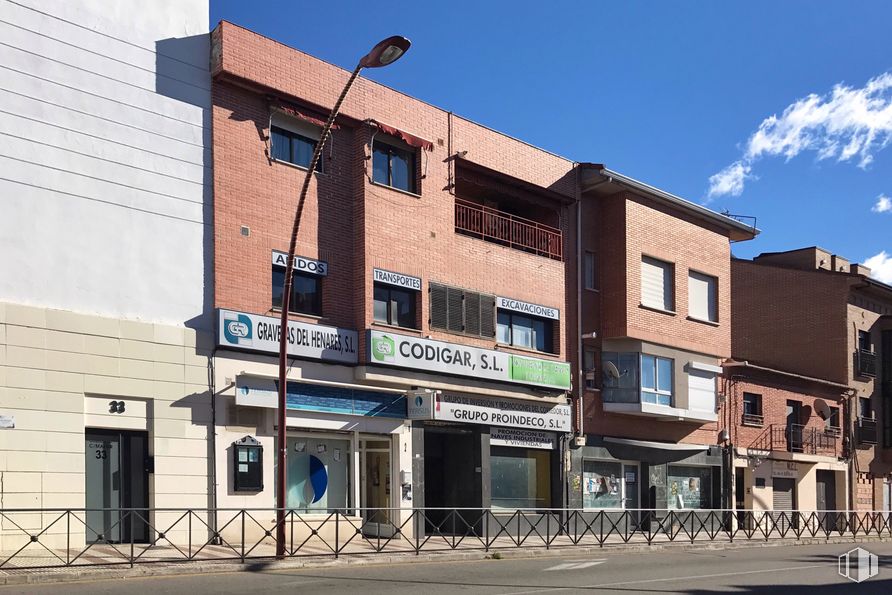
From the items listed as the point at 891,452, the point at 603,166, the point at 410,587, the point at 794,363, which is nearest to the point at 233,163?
the point at 410,587

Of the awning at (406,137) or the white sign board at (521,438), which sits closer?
the awning at (406,137)

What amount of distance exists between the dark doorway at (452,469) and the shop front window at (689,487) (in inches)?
340

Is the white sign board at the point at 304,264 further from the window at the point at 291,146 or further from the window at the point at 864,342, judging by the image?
the window at the point at 864,342

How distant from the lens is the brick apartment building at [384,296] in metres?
20.8

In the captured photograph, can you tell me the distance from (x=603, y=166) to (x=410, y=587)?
670 inches

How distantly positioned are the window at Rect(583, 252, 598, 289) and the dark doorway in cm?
669

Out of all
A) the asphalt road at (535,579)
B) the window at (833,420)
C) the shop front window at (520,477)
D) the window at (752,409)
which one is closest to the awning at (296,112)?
the shop front window at (520,477)

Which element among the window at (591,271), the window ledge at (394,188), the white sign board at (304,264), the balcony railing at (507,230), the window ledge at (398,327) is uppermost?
the window ledge at (394,188)

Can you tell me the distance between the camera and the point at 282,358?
17547 mm

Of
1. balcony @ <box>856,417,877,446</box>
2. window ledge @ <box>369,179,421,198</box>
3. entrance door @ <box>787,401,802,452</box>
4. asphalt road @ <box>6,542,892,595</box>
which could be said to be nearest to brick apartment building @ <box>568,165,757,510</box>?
entrance door @ <box>787,401,802,452</box>

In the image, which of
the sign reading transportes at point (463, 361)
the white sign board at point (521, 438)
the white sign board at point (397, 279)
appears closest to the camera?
the sign reading transportes at point (463, 361)

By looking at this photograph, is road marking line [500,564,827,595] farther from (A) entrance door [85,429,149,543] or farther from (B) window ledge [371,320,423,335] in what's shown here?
(B) window ledge [371,320,423,335]

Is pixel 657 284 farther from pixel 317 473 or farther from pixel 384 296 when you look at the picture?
pixel 317 473

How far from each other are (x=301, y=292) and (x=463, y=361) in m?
4.70
